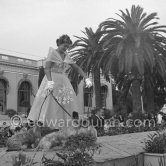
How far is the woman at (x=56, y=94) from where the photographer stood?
4664 mm

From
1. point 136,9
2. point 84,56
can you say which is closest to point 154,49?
point 136,9

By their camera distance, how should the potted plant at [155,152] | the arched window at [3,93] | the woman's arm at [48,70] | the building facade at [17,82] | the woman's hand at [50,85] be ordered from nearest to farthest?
the potted plant at [155,152] < the woman's hand at [50,85] < the woman's arm at [48,70] < the arched window at [3,93] < the building facade at [17,82]

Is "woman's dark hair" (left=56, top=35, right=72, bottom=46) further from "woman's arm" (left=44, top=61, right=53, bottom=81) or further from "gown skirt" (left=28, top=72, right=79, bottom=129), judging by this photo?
"gown skirt" (left=28, top=72, right=79, bottom=129)

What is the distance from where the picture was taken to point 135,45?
17.5 metres

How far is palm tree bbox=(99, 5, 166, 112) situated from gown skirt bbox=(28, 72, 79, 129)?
12.3 meters

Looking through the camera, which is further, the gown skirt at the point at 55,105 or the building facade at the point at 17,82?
the building facade at the point at 17,82

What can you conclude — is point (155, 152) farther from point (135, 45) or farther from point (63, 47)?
point (135, 45)

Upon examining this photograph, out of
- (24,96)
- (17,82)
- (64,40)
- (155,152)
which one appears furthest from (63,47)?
(24,96)

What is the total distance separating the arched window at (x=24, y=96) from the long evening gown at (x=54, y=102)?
26.4 meters

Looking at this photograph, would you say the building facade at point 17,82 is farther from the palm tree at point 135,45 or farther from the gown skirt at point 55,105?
the gown skirt at point 55,105

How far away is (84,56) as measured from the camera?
827 inches

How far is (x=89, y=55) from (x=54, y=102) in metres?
16.0

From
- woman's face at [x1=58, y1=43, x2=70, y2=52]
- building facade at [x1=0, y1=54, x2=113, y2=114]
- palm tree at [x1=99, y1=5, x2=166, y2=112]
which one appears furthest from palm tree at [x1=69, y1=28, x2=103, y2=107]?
woman's face at [x1=58, y1=43, x2=70, y2=52]

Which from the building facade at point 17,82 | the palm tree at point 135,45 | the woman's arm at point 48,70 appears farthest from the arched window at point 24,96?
the woman's arm at point 48,70
